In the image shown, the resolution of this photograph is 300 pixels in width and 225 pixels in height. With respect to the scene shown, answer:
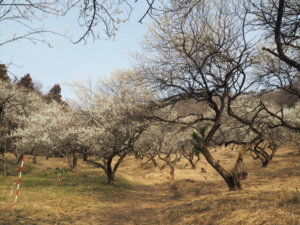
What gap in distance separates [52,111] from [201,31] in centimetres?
1972

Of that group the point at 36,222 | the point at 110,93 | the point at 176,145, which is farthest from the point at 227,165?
the point at 36,222

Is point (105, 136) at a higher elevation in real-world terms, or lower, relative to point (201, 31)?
lower

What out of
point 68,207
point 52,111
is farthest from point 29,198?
point 52,111

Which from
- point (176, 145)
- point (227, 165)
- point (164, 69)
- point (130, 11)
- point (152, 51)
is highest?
point (152, 51)

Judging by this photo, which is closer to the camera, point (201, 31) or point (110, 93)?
point (201, 31)

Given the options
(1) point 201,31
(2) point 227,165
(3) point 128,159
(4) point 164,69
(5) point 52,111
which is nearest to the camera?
(1) point 201,31

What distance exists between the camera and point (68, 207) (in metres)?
9.23

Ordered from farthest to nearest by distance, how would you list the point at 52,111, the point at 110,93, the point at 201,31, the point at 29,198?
the point at 52,111 < the point at 110,93 < the point at 29,198 < the point at 201,31

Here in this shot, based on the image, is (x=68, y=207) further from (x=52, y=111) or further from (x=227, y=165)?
(x=227, y=165)

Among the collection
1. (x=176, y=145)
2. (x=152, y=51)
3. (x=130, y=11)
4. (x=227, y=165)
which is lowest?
(x=227, y=165)

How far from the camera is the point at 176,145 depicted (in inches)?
1105

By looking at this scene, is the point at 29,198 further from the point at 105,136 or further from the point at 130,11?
the point at 130,11

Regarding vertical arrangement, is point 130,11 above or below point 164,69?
below

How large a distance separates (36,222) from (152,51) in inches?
280
